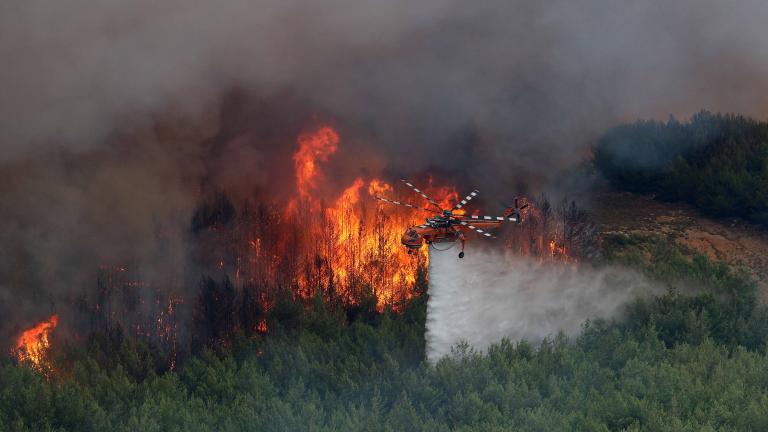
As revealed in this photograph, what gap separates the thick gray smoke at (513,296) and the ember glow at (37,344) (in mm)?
27822

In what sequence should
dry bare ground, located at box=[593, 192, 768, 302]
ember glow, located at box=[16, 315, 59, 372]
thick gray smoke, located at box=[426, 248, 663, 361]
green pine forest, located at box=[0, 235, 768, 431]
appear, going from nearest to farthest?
green pine forest, located at box=[0, 235, 768, 431]
thick gray smoke, located at box=[426, 248, 663, 361]
ember glow, located at box=[16, 315, 59, 372]
dry bare ground, located at box=[593, 192, 768, 302]

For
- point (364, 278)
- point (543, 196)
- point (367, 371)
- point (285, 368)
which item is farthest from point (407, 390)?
point (543, 196)

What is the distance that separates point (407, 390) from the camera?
6894 cm

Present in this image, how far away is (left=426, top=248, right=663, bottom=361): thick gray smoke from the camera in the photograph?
79.9 meters

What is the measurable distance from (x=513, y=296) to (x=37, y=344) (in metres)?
35.3

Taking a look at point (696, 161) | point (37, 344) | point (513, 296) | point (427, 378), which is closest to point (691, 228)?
point (696, 161)

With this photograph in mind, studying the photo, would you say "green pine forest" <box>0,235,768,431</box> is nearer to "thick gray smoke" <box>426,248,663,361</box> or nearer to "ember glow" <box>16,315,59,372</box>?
"ember glow" <box>16,315,59,372</box>

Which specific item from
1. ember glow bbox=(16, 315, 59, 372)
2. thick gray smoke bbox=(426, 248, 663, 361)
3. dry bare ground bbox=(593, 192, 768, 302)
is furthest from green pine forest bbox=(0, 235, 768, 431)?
dry bare ground bbox=(593, 192, 768, 302)

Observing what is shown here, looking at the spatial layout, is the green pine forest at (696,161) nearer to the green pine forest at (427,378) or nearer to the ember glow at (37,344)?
the green pine forest at (427,378)

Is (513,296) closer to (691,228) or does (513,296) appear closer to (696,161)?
(691,228)

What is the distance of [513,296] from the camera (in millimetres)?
82875

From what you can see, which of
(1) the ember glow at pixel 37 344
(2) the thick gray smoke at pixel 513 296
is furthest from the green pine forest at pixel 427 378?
(2) the thick gray smoke at pixel 513 296

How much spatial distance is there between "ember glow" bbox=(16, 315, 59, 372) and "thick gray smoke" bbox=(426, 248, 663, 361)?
27822 millimetres

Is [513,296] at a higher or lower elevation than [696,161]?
lower
